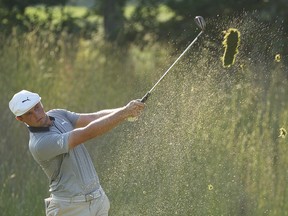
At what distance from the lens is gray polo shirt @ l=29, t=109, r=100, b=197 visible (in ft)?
23.4

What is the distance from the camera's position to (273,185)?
28.2 ft

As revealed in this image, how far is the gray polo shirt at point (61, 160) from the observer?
7.14 meters

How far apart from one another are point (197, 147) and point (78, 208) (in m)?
1.75

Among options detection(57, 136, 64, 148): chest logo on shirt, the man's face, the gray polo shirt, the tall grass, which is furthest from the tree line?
detection(57, 136, 64, 148): chest logo on shirt

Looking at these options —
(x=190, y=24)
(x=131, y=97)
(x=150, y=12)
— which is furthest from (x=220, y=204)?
(x=150, y=12)

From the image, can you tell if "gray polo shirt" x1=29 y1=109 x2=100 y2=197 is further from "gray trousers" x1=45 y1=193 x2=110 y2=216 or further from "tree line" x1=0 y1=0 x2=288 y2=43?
"tree line" x1=0 y1=0 x2=288 y2=43

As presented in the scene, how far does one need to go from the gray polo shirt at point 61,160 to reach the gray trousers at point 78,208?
0.06 m

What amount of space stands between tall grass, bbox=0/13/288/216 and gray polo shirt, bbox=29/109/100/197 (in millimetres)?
1447

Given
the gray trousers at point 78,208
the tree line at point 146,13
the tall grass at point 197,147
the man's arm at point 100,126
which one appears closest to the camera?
the man's arm at point 100,126

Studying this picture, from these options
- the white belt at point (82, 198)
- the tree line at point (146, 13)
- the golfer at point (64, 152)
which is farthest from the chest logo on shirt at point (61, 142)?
the tree line at point (146, 13)

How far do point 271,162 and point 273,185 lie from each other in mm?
180

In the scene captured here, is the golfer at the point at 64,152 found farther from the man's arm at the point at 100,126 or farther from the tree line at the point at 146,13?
the tree line at the point at 146,13

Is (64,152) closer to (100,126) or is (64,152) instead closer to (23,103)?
(100,126)

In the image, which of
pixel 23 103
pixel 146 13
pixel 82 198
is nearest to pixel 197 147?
pixel 82 198
